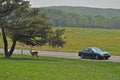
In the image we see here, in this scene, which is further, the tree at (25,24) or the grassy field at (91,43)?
the grassy field at (91,43)

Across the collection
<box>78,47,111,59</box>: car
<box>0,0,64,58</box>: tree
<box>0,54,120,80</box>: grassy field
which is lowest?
<box>78,47,111,59</box>: car

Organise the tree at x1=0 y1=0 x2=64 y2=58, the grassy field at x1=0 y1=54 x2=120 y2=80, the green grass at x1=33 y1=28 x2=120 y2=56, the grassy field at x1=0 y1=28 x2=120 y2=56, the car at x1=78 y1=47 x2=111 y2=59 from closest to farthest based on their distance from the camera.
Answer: the grassy field at x1=0 y1=54 x2=120 y2=80 < the tree at x1=0 y1=0 x2=64 y2=58 < the car at x1=78 y1=47 x2=111 y2=59 < the grassy field at x1=0 y1=28 x2=120 y2=56 < the green grass at x1=33 y1=28 x2=120 y2=56

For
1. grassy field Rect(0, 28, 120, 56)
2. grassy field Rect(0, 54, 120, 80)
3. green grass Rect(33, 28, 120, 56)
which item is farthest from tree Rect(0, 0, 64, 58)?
green grass Rect(33, 28, 120, 56)

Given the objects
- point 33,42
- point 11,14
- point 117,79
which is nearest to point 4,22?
point 11,14

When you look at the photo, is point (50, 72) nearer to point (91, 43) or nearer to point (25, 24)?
point (25, 24)

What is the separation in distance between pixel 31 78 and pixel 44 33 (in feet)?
77.9

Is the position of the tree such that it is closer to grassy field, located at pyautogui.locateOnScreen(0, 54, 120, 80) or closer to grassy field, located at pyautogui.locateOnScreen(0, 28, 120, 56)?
grassy field, located at pyautogui.locateOnScreen(0, 54, 120, 80)

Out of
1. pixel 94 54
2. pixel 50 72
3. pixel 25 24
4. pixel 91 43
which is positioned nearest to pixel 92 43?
pixel 91 43

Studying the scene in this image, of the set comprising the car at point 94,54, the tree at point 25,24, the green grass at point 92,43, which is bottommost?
the green grass at point 92,43

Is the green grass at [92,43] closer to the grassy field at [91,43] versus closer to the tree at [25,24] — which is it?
the grassy field at [91,43]

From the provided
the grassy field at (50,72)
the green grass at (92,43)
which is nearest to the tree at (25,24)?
the grassy field at (50,72)

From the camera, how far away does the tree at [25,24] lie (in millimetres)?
36344

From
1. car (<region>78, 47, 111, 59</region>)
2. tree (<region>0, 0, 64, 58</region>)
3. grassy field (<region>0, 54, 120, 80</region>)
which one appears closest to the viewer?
grassy field (<region>0, 54, 120, 80</region>)

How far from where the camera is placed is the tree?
3634 centimetres
